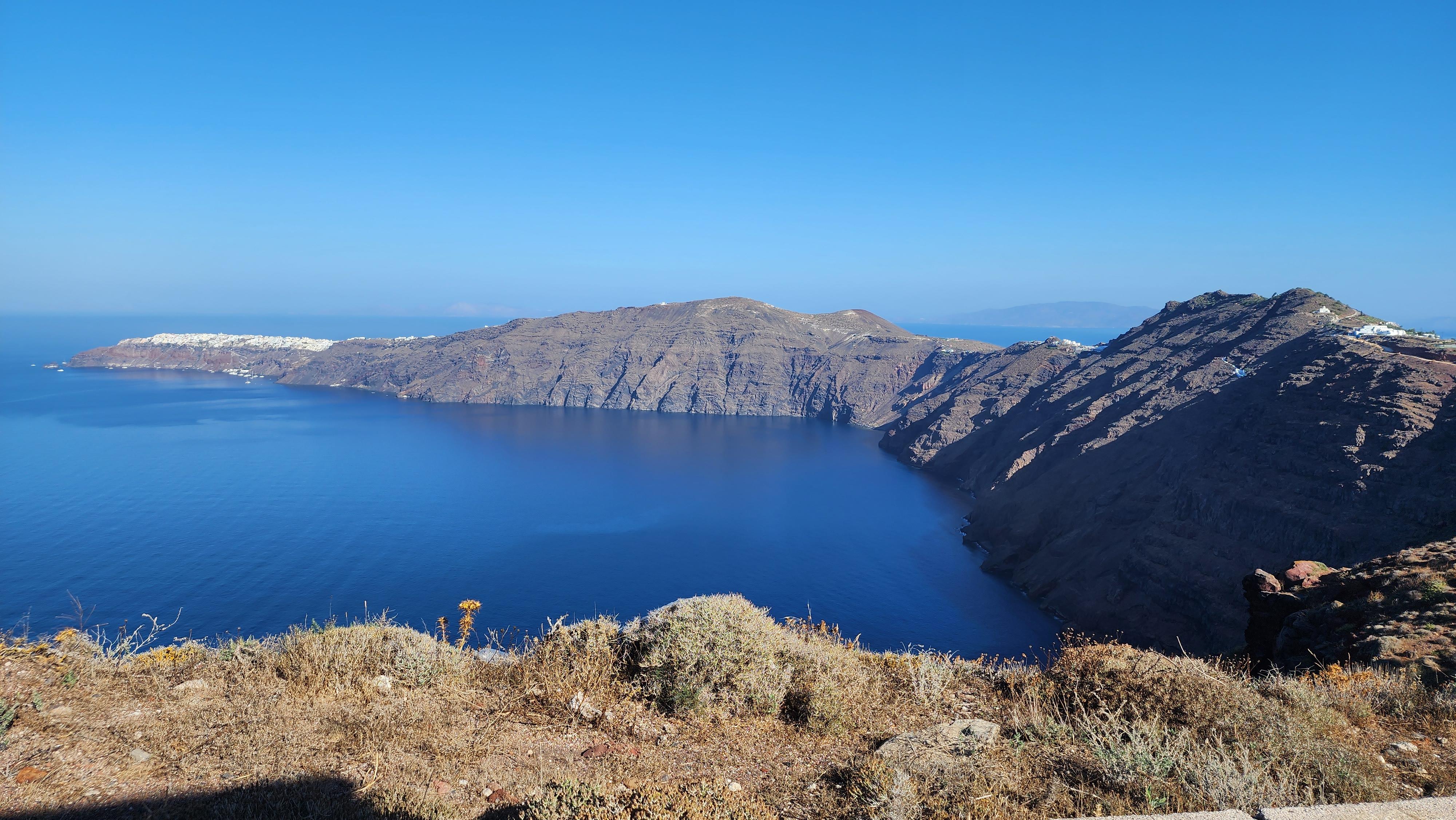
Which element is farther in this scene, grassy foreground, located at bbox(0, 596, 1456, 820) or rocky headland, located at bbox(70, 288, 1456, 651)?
rocky headland, located at bbox(70, 288, 1456, 651)

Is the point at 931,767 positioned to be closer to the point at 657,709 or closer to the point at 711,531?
the point at 657,709

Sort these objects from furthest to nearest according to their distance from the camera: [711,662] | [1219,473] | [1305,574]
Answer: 1. [1219,473]
2. [1305,574]
3. [711,662]

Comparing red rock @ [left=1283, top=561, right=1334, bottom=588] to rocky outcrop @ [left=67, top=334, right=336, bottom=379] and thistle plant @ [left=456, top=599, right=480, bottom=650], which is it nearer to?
thistle plant @ [left=456, top=599, right=480, bottom=650]

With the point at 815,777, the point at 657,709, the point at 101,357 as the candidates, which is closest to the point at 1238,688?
the point at 815,777

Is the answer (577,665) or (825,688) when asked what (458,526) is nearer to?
(577,665)

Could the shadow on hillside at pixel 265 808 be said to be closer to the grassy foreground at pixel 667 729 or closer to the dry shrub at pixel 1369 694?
the grassy foreground at pixel 667 729

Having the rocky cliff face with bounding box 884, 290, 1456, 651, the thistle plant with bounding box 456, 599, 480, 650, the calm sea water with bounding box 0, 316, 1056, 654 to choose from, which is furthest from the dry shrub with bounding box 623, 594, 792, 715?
the calm sea water with bounding box 0, 316, 1056, 654

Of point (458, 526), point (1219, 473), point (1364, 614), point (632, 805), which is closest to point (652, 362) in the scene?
point (458, 526)
